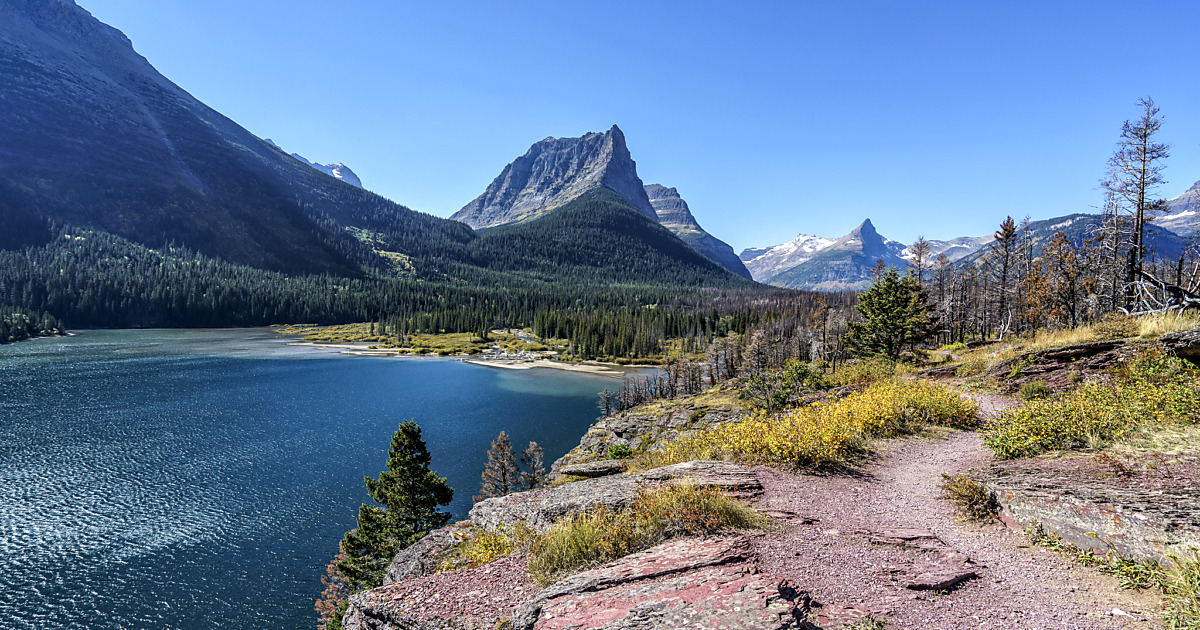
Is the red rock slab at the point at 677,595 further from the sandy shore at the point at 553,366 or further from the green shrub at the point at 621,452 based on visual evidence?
the sandy shore at the point at 553,366

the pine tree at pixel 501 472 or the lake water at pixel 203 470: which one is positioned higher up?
the pine tree at pixel 501 472

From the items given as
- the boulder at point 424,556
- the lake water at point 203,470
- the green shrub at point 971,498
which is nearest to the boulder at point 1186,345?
the green shrub at point 971,498

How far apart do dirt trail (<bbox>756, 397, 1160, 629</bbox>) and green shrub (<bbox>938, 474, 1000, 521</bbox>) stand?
28 centimetres

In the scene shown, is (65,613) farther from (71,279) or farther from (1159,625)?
(71,279)

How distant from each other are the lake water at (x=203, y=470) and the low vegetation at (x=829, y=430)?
27.4 m

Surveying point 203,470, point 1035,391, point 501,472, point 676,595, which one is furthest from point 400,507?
point 203,470

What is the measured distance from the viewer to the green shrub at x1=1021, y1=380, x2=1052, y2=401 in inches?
681

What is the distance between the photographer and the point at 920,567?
720 centimetres

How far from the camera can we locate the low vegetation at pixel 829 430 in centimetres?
1305

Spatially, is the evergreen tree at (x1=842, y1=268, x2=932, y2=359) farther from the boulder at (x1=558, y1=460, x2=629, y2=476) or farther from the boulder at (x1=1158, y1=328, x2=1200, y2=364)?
the boulder at (x1=558, y1=460, x2=629, y2=476)

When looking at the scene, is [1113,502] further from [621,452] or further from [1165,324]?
[621,452]

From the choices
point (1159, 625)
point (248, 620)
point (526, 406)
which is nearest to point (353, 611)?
point (1159, 625)

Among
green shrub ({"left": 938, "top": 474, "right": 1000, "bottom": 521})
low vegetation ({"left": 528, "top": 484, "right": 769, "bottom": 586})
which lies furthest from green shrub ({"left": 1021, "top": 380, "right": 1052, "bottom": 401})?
low vegetation ({"left": 528, "top": 484, "right": 769, "bottom": 586})

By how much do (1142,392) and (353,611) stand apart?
20.3m
